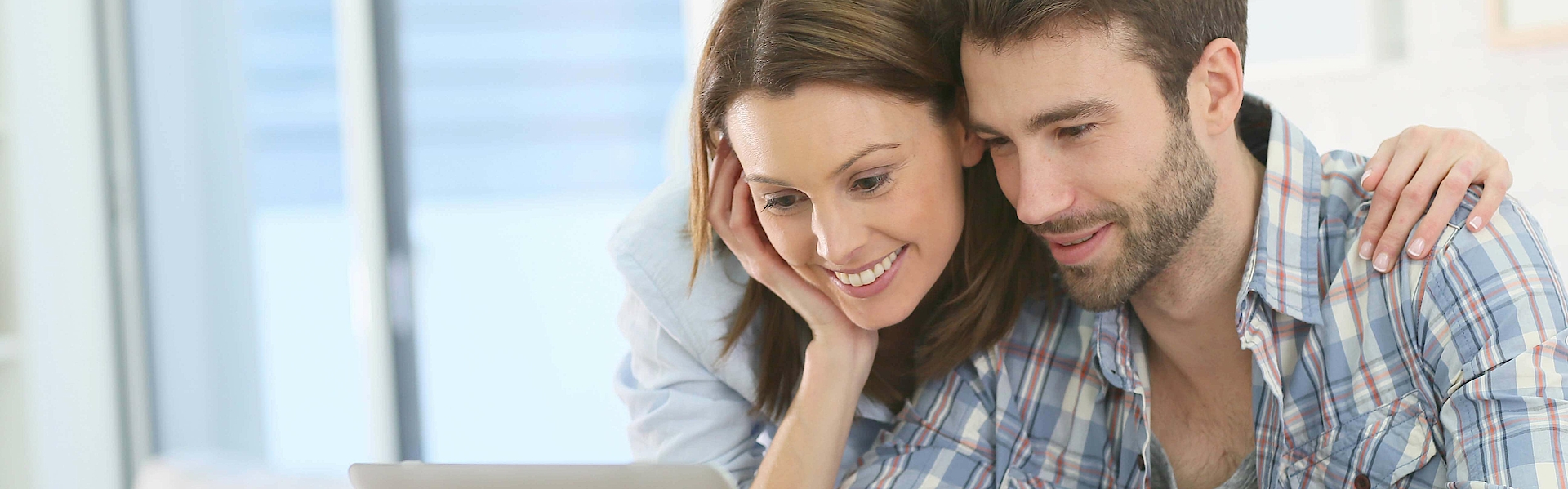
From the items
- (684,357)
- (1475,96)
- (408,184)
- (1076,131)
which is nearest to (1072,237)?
(1076,131)

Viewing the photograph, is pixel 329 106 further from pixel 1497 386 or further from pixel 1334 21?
pixel 1497 386

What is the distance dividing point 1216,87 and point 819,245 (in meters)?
0.46

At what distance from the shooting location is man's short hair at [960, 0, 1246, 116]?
1162 mm

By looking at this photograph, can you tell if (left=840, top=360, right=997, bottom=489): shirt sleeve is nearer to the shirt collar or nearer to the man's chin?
the man's chin

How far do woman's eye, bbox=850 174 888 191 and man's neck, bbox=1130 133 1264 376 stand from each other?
12.8 inches

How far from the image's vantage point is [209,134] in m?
2.80

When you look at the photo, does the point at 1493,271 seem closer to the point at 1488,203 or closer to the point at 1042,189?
the point at 1488,203

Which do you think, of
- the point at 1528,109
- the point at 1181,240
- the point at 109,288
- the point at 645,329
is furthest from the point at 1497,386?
the point at 109,288

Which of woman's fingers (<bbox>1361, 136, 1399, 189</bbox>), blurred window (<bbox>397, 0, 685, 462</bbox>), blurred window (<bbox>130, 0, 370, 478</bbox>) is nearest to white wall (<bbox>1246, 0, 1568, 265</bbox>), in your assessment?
woman's fingers (<bbox>1361, 136, 1399, 189</bbox>)

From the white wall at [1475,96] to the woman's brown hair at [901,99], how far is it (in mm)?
1204

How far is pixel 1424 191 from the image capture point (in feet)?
3.75

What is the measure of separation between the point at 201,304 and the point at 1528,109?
9.48 ft

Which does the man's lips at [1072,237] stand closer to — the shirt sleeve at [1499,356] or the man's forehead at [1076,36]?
the man's forehead at [1076,36]

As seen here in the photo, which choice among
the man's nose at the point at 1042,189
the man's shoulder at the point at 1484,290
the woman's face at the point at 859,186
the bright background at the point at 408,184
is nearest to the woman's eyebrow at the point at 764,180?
the woman's face at the point at 859,186
